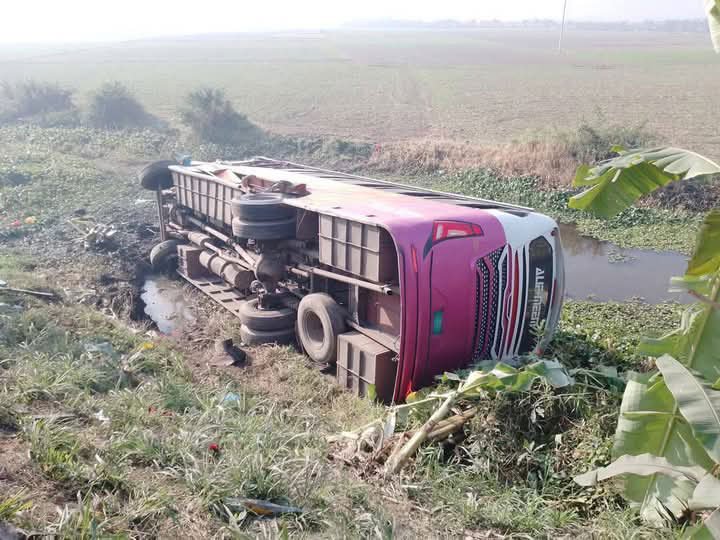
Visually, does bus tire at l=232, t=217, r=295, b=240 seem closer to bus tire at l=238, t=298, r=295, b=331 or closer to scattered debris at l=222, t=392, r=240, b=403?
bus tire at l=238, t=298, r=295, b=331

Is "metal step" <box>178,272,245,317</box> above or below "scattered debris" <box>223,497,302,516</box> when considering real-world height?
below

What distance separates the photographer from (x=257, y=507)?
328 centimetres

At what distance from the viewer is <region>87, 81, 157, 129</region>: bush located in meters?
30.3

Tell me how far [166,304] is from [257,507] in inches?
298

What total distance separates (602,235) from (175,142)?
1886 centimetres

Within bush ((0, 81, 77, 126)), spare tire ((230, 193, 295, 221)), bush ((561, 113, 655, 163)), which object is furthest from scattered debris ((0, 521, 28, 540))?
bush ((0, 81, 77, 126))

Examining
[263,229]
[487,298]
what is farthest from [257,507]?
[263,229]

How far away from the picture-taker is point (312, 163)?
23.5 meters

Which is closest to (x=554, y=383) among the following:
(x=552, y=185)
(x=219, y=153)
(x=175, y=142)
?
(x=552, y=185)

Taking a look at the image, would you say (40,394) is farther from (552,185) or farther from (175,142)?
(175,142)

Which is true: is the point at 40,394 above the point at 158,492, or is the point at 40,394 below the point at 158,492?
below

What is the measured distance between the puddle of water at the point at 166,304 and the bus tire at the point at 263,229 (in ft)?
7.45

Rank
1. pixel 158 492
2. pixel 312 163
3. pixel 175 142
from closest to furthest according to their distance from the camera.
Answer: pixel 158 492
pixel 312 163
pixel 175 142

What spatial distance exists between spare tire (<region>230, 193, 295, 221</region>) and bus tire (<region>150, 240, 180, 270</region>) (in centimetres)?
416
